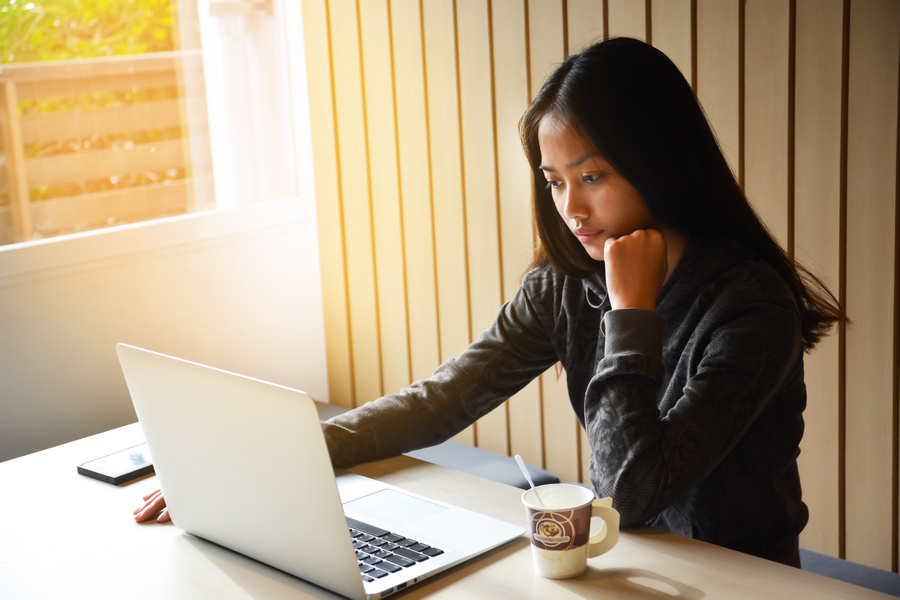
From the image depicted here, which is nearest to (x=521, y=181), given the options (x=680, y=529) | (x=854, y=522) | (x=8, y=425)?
(x=854, y=522)

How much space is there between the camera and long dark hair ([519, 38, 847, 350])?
1264 mm

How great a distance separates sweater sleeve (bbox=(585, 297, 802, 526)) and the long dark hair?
15 centimetres

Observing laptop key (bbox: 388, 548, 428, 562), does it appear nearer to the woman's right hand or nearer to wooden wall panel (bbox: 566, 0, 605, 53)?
the woman's right hand

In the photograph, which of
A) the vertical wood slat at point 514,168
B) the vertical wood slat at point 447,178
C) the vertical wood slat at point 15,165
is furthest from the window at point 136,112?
the vertical wood slat at point 514,168

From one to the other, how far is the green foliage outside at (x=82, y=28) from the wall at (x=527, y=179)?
20.3 inches

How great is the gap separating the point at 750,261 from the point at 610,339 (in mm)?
261

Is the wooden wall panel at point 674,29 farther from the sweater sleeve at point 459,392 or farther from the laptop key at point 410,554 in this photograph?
the laptop key at point 410,554

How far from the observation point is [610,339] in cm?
118

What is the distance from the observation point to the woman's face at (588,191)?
50.8 inches

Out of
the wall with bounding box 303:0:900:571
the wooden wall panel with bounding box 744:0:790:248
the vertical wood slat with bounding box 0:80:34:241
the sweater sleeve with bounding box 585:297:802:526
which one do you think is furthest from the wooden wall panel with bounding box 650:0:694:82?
the vertical wood slat with bounding box 0:80:34:241

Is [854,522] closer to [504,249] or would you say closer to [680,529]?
[680,529]

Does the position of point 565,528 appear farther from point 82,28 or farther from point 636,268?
point 82,28

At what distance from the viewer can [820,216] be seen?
6.49 ft

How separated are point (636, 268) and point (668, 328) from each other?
16 cm
